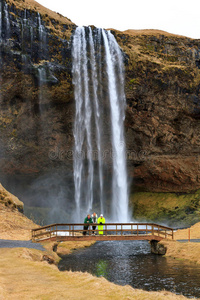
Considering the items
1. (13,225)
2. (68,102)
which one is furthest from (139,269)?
(68,102)

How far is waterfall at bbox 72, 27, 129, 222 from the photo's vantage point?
4122 cm

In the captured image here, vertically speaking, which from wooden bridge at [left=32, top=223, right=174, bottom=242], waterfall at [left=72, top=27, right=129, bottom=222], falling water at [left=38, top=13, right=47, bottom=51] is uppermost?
falling water at [left=38, top=13, right=47, bottom=51]

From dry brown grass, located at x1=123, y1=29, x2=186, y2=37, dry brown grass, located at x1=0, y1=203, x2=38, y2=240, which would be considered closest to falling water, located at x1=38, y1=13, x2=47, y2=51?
dry brown grass, located at x1=123, y1=29, x2=186, y2=37

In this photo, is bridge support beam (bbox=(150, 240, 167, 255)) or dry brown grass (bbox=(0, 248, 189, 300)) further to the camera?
bridge support beam (bbox=(150, 240, 167, 255))

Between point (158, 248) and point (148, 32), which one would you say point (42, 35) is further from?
point (158, 248)

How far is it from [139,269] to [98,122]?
96.2 feet

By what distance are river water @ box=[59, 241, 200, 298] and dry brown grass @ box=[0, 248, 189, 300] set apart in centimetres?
325

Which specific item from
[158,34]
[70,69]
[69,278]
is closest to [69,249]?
[69,278]

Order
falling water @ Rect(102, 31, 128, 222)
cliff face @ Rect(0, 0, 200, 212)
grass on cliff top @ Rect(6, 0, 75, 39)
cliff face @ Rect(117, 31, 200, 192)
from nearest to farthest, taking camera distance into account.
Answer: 1. cliff face @ Rect(0, 0, 200, 212)
2. grass on cliff top @ Rect(6, 0, 75, 39)
3. falling water @ Rect(102, 31, 128, 222)
4. cliff face @ Rect(117, 31, 200, 192)

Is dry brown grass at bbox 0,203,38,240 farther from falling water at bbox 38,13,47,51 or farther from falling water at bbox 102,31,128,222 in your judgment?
falling water at bbox 38,13,47,51

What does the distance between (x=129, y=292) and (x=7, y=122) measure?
35.0 meters

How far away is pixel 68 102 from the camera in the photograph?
42156 mm

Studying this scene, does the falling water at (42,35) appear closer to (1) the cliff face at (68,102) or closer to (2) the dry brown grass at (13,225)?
(1) the cliff face at (68,102)

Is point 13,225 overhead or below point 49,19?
below
